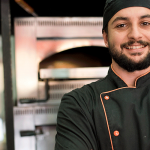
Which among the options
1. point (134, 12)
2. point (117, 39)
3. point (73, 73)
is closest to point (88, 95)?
point (117, 39)

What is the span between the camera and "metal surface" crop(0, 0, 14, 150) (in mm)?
1245

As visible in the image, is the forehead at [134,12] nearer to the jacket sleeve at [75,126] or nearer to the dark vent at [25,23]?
the jacket sleeve at [75,126]

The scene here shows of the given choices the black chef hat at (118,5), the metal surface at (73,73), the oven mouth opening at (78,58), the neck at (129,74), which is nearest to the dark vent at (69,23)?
the oven mouth opening at (78,58)

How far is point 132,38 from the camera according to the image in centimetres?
77

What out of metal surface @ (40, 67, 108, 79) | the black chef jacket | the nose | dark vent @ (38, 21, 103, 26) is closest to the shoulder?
the black chef jacket

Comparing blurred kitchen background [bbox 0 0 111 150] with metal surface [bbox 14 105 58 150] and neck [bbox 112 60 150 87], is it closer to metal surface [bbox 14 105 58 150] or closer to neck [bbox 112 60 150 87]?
metal surface [bbox 14 105 58 150]

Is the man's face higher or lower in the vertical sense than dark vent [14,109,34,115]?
higher

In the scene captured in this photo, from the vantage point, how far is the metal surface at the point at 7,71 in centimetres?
125

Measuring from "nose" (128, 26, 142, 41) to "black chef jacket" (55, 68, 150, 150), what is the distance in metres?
0.17

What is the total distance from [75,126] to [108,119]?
13 centimetres

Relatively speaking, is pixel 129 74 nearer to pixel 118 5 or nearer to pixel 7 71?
pixel 118 5

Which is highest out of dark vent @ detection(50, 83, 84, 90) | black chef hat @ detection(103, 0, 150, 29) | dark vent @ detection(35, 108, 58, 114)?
black chef hat @ detection(103, 0, 150, 29)

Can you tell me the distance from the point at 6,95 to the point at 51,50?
0.44 metres

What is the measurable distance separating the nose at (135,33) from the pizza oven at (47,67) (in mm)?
702
